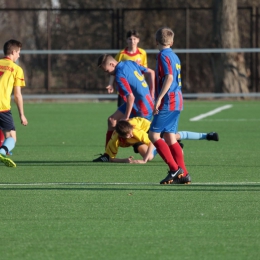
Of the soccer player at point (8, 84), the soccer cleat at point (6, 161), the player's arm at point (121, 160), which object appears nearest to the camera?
the soccer cleat at point (6, 161)

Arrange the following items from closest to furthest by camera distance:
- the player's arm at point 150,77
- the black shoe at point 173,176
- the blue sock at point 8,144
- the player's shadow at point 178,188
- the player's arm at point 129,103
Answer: the player's shadow at point 178,188 → the black shoe at point 173,176 → the player's arm at point 129,103 → the blue sock at point 8,144 → the player's arm at point 150,77

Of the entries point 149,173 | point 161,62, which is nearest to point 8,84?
point 149,173

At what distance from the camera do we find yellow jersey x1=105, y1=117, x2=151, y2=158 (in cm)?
1181

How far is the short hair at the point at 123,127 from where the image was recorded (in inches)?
455

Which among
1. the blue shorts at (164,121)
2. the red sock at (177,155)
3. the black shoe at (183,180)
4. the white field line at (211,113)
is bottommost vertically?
the white field line at (211,113)

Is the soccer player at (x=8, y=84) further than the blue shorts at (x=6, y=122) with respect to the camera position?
No

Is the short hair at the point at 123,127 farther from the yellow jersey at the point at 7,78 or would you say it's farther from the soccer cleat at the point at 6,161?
the yellow jersey at the point at 7,78

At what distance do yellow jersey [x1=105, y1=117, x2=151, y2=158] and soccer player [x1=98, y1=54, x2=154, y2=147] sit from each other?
137mm

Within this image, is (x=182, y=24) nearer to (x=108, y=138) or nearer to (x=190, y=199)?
(x=108, y=138)

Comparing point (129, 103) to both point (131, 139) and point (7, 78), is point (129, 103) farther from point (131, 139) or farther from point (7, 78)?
point (7, 78)

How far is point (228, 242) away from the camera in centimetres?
642

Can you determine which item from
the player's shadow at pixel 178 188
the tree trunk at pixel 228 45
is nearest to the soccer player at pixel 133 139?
the player's shadow at pixel 178 188

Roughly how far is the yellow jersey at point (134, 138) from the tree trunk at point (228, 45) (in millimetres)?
16592

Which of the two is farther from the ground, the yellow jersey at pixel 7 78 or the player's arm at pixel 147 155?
the yellow jersey at pixel 7 78
